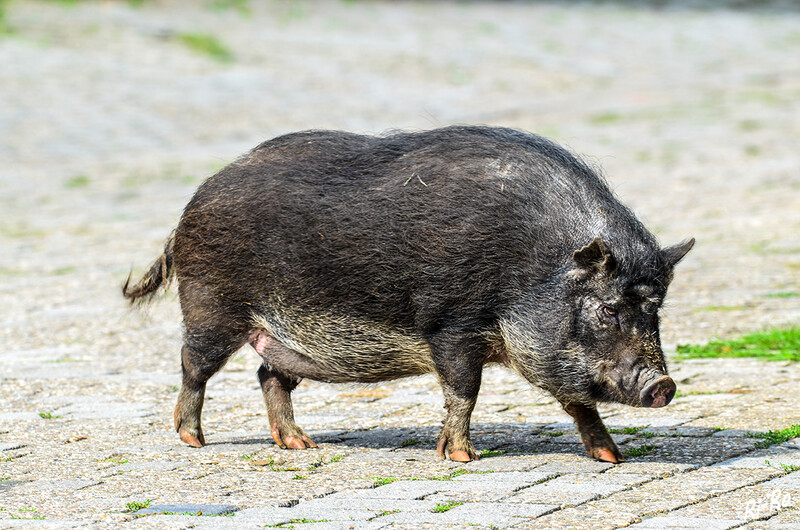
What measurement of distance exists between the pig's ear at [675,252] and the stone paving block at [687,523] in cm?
138

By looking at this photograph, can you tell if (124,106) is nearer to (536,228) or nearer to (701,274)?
(701,274)

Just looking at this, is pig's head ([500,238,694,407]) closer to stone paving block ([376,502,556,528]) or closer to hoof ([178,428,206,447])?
stone paving block ([376,502,556,528])

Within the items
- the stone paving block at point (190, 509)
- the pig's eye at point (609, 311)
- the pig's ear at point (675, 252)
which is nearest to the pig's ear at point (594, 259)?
the pig's eye at point (609, 311)

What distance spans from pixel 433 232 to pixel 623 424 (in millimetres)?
1612

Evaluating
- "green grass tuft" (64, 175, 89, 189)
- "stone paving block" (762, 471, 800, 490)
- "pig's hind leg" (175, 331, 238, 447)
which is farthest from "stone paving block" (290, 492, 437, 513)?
"green grass tuft" (64, 175, 89, 189)

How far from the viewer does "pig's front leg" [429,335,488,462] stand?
19.2 feet

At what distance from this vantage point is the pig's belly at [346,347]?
598cm

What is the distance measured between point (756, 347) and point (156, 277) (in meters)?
3.73

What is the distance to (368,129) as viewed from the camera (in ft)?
61.6

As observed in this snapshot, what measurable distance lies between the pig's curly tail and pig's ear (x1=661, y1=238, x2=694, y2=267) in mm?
2566

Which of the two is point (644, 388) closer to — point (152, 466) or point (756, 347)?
point (152, 466)

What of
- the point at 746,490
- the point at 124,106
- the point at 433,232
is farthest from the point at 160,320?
the point at 124,106

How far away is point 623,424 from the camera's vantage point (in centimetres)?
664

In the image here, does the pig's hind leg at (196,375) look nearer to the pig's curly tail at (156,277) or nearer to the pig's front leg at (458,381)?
the pig's curly tail at (156,277)
